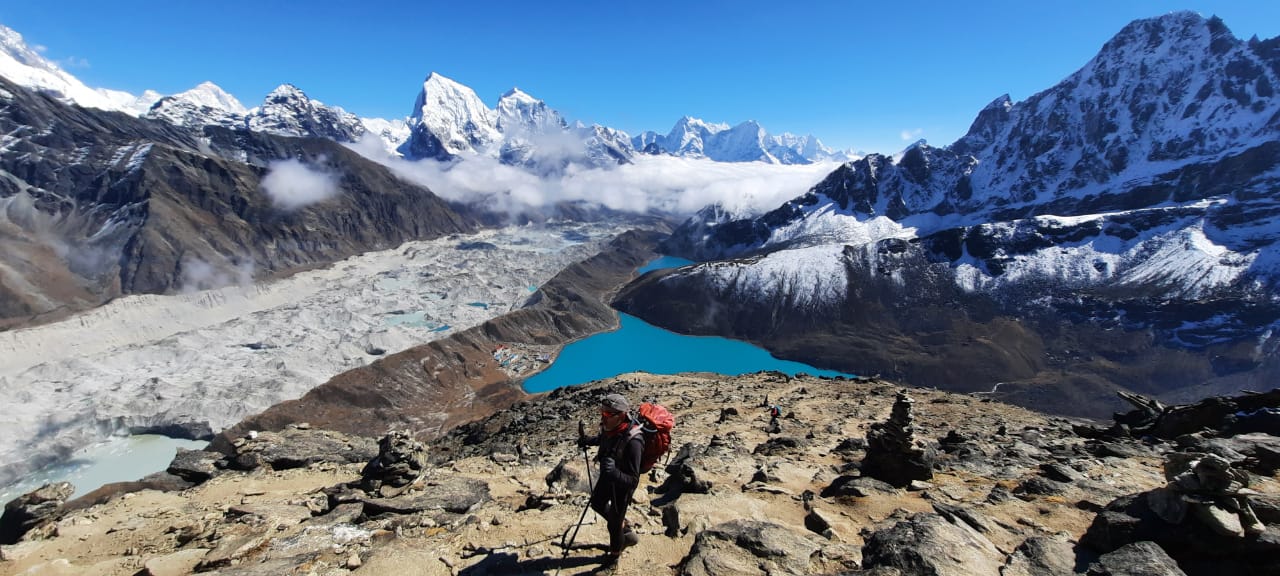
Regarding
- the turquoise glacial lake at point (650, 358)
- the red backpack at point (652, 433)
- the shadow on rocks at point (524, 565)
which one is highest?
the red backpack at point (652, 433)

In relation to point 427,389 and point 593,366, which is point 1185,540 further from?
point 593,366

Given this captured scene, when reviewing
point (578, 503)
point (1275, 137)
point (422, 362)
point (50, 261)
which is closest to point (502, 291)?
point (422, 362)

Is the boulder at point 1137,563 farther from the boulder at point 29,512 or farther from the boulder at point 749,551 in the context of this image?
the boulder at point 29,512

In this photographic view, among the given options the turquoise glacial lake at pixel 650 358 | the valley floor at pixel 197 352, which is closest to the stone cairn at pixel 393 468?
the valley floor at pixel 197 352

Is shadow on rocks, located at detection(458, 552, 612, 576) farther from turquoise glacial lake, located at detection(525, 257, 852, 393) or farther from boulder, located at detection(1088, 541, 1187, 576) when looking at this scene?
turquoise glacial lake, located at detection(525, 257, 852, 393)

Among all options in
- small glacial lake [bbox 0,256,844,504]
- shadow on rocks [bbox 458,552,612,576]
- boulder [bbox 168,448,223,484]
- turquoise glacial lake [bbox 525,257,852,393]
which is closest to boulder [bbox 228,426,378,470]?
boulder [bbox 168,448,223,484]

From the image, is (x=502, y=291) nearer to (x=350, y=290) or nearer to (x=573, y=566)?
(x=350, y=290)
